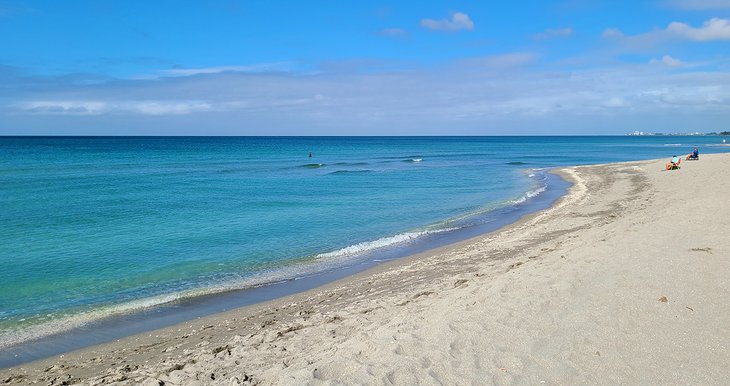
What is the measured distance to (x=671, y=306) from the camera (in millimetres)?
6988

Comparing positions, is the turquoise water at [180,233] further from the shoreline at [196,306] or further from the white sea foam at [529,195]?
the shoreline at [196,306]

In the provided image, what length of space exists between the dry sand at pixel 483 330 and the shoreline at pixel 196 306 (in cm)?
46

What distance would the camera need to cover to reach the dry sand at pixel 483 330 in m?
5.50

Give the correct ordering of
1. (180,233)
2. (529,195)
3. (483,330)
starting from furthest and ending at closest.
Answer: (529,195)
(180,233)
(483,330)

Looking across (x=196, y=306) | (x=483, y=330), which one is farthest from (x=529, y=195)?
(x=483, y=330)

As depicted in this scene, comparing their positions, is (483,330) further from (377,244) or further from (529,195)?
(529,195)

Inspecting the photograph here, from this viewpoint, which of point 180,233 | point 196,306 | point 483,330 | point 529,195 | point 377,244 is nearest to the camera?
point 483,330

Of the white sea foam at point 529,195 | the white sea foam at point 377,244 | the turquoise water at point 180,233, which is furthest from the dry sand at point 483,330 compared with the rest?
the white sea foam at point 529,195

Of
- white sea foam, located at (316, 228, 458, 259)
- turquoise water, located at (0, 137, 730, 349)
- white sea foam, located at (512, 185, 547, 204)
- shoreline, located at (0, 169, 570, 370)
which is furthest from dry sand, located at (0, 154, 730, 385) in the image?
white sea foam, located at (512, 185, 547, 204)

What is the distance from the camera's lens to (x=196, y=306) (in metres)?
9.99

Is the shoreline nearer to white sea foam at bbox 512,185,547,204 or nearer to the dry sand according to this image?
the dry sand

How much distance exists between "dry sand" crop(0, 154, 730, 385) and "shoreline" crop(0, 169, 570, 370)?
464mm

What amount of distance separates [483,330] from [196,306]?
6.14m

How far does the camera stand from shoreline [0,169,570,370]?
320 inches
